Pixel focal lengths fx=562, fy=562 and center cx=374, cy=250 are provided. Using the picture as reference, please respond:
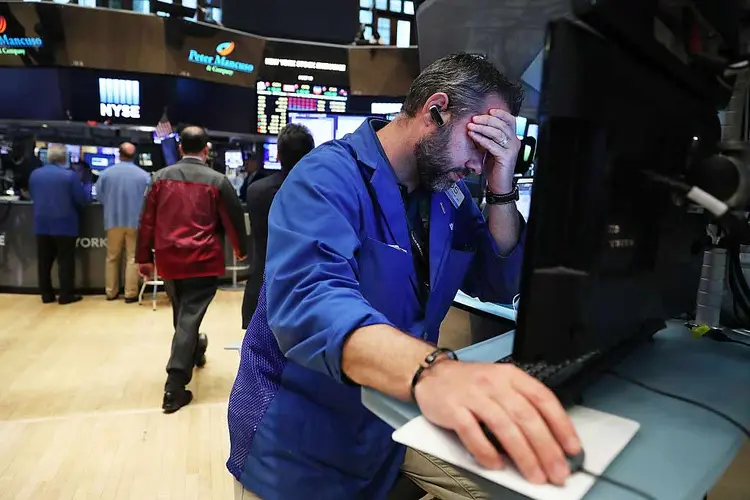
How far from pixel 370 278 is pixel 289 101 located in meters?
6.75

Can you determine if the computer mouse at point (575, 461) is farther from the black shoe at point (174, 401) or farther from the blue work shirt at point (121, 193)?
the blue work shirt at point (121, 193)

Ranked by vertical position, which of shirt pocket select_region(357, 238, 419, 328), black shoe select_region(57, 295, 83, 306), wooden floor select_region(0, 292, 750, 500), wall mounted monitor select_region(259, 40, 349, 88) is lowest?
wooden floor select_region(0, 292, 750, 500)

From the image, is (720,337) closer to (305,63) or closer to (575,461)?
(575,461)

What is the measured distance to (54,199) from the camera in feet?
18.9

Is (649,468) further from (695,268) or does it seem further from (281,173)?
(281,173)

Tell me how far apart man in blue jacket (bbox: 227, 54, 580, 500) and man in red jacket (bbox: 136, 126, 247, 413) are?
96.3 inches

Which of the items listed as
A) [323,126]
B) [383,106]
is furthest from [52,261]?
[383,106]

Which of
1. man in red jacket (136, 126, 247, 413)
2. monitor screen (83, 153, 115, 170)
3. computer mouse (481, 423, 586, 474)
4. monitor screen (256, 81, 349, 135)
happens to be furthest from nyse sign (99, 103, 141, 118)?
computer mouse (481, 423, 586, 474)

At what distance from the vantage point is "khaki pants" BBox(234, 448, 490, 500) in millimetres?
1109

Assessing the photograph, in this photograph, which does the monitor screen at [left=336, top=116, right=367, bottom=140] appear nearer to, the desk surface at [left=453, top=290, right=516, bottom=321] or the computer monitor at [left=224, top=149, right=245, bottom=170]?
the computer monitor at [left=224, top=149, right=245, bottom=170]

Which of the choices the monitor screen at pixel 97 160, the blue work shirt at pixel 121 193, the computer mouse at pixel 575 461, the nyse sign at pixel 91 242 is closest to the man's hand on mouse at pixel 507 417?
the computer mouse at pixel 575 461

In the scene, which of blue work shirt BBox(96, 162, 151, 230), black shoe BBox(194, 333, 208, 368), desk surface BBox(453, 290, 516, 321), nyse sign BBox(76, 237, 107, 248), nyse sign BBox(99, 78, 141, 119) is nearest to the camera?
desk surface BBox(453, 290, 516, 321)

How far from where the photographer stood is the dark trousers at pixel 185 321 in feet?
11.4

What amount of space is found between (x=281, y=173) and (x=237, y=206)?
48 cm
